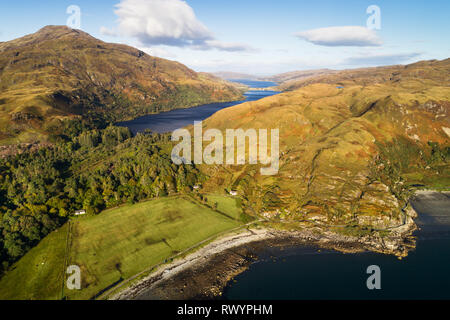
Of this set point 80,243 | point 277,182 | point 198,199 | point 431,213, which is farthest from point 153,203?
point 431,213

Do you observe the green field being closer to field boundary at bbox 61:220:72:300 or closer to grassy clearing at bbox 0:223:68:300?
grassy clearing at bbox 0:223:68:300

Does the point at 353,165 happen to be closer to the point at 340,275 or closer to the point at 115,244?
the point at 340,275

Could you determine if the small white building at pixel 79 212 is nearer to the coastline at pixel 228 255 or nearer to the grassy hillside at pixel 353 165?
the coastline at pixel 228 255

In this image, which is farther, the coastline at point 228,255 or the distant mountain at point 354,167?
the distant mountain at point 354,167

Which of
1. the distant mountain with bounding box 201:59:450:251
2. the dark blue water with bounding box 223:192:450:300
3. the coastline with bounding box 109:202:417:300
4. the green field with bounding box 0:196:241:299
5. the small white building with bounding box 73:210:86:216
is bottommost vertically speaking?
the dark blue water with bounding box 223:192:450:300

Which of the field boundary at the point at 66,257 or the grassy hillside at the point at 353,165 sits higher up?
the grassy hillside at the point at 353,165

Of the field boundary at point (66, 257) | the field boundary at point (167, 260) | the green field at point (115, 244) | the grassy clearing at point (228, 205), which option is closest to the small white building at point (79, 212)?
the green field at point (115, 244)

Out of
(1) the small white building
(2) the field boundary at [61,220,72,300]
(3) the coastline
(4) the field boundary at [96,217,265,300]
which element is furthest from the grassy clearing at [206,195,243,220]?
(2) the field boundary at [61,220,72,300]
